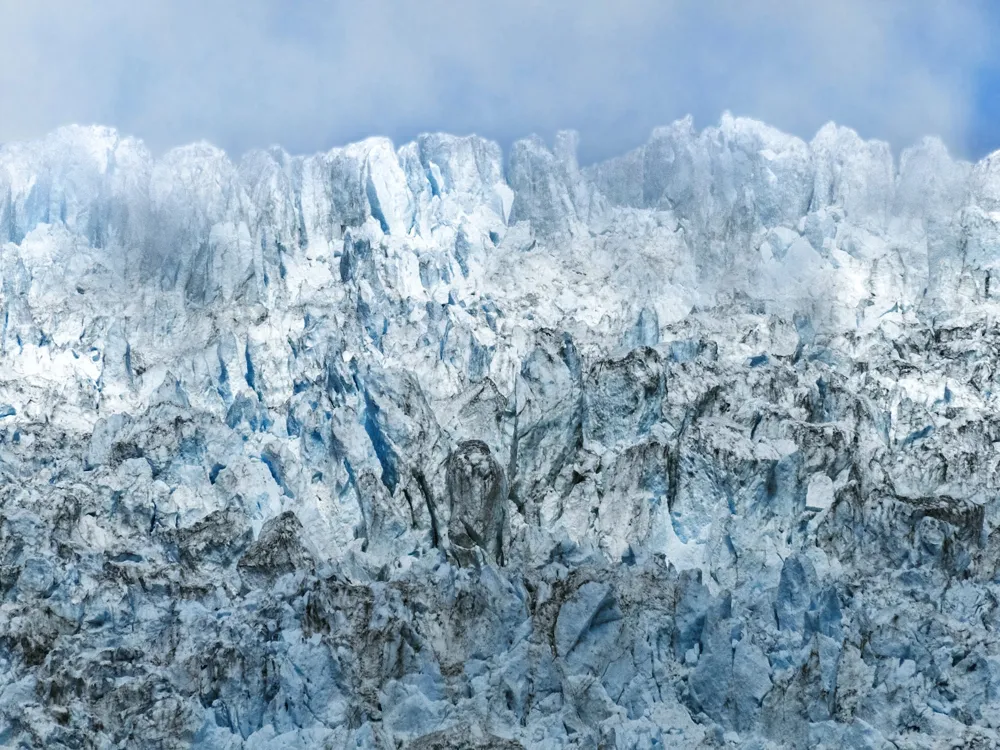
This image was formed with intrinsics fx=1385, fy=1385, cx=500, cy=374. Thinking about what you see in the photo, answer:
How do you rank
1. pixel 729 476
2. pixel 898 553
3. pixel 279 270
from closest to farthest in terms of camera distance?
pixel 898 553
pixel 729 476
pixel 279 270

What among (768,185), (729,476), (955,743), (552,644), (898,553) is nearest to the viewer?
(955,743)

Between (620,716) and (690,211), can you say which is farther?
(690,211)

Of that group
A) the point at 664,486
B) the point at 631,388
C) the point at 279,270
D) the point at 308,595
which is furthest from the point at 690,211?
the point at 308,595

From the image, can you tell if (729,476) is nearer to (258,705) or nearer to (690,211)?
(258,705)

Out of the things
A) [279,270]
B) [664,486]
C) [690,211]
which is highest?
[690,211]

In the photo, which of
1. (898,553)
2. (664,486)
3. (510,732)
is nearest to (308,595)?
(510,732)

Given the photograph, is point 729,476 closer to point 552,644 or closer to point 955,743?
point 552,644

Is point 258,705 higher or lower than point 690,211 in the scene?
lower
